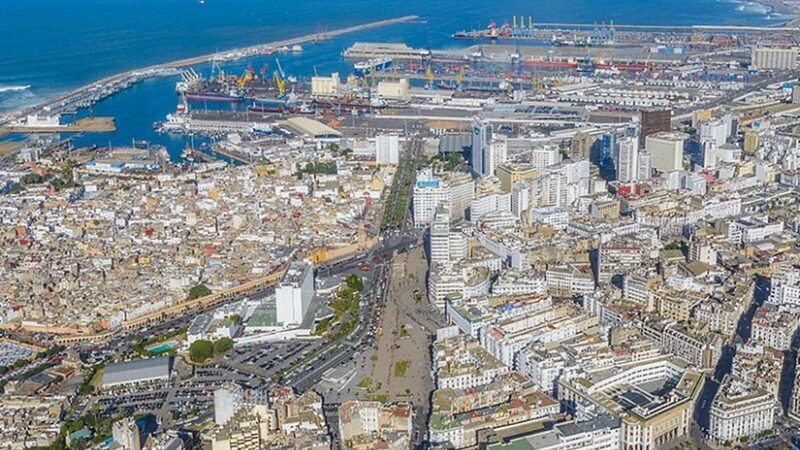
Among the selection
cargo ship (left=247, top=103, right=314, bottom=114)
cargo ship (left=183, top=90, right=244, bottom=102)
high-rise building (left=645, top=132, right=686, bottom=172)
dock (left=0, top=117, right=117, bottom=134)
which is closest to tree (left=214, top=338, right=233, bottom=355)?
high-rise building (left=645, top=132, right=686, bottom=172)

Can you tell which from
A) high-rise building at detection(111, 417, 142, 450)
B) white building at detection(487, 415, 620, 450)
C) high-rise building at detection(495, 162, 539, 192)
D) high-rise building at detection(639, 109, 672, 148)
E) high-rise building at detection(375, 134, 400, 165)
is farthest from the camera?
high-rise building at detection(375, 134, 400, 165)

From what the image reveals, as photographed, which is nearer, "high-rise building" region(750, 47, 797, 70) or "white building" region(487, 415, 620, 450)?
"white building" region(487, 415, 620, 450)

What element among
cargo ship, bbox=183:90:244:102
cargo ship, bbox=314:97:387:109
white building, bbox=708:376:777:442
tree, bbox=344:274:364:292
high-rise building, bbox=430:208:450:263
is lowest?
white building, bbox=708:376:777:442

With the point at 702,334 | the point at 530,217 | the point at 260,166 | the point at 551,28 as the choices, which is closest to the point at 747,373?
the point at 702,334

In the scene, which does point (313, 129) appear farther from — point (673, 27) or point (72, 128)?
point (673, 27)

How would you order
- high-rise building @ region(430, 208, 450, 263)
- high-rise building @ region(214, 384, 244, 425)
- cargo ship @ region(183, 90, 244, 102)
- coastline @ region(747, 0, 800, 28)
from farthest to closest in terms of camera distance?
1. coastline @ region(747, 0, 800, 28)
2. cargo ship @ region(183, 90, 244, 102)
3. high-rise building @ region(430, 208, 450, 263)
4. high-rise building @ region(214, 384, 244, 425)

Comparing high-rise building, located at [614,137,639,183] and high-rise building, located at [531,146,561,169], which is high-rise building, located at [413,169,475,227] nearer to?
high-rise building, located at [531,146,561,169]
